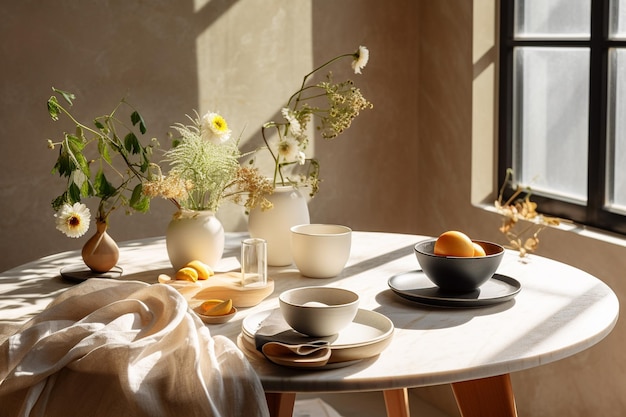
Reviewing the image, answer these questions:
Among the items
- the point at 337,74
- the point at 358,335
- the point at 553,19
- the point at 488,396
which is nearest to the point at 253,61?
the point at 337,74

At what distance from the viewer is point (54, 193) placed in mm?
2971

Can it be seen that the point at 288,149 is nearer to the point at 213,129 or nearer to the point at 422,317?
the point at 213,129

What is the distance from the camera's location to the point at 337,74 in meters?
3.42

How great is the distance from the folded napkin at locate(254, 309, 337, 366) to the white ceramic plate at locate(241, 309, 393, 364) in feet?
0.06

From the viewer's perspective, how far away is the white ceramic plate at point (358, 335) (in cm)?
144

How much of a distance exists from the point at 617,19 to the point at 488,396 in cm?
143

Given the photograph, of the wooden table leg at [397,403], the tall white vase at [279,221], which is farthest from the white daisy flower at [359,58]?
the wooden table leg at [397,403]

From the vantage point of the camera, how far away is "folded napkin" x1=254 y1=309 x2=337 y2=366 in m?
1.42

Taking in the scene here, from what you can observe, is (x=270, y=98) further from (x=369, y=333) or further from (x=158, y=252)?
(x=369, y=333)

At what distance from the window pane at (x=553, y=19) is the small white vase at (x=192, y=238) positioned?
1532mm

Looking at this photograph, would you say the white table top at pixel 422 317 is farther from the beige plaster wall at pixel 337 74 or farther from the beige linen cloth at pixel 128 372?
the beige plaster wall at pixel 337 74

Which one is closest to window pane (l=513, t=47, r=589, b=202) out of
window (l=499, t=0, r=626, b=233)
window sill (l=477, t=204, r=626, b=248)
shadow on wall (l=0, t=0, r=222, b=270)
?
window (l=499, t=0, r=626, b=233)

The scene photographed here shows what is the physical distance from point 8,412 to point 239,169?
0.84m

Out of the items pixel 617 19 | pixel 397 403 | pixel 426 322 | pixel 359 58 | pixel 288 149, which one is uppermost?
pixel 617 19
